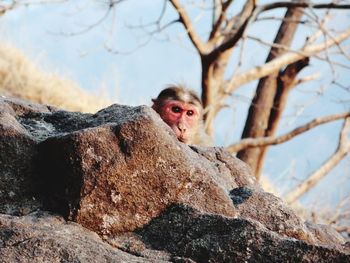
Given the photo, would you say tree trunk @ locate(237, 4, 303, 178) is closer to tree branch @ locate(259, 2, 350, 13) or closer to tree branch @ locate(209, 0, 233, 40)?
tree branch @ locate(209, 0, 233, 40)

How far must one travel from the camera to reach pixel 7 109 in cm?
273

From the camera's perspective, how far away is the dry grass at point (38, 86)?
14.0 m

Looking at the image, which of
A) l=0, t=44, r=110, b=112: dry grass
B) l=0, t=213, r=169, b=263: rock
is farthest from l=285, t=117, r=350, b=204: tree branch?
l=0, t=213, r=169, b=263: rock

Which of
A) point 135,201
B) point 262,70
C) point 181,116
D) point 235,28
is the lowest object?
point 135,201

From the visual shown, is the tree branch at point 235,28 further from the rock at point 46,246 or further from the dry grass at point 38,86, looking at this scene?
the rock at point 46,246

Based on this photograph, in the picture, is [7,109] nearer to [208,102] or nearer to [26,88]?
[208,102]

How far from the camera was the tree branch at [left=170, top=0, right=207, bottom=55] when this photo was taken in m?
9.28

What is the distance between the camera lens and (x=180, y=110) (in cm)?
577

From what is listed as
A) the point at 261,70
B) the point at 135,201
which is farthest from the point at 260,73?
the point at 135,201

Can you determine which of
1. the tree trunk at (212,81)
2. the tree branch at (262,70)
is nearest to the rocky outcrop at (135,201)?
the tree trunk at (212,81)

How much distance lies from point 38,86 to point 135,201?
483 inches

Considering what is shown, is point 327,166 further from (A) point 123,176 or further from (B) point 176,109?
(A) point 123,176


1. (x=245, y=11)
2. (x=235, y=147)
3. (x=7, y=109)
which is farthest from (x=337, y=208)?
(x=7, y=109)

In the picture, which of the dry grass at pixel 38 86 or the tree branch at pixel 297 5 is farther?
the dry grass at pixel 38 86
